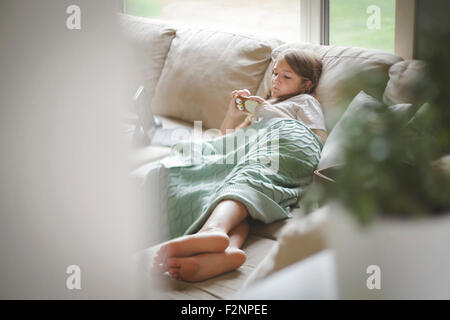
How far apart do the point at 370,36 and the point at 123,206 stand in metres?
1.99

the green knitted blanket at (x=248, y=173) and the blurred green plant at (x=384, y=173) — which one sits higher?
the blurred green plant at (x=384, y=173)

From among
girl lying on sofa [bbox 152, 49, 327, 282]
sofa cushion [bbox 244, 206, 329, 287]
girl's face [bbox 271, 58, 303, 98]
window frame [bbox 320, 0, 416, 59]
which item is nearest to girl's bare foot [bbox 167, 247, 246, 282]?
girl lying on sofa [bbox 152, 49, 327, 282]

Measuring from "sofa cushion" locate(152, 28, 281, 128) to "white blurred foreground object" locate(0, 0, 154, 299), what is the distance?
4.77ft

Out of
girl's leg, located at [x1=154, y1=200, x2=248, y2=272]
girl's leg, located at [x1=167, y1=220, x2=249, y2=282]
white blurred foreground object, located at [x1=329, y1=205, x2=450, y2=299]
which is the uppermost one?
white blurred foreground object, located at [x1=329, y1=205, x2=450, y2=299]

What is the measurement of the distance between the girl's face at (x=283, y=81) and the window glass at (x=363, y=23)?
1.73ft

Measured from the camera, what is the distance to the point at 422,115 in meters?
0.56

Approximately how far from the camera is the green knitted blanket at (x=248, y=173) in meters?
1.35

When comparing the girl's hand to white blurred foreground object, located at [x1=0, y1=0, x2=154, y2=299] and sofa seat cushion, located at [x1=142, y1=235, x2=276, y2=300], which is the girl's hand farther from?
white blurred foreground object, located at [x1=0, y1=0, x2=154, y2=299]

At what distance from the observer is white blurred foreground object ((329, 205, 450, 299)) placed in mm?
526

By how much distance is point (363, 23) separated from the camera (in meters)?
2.37

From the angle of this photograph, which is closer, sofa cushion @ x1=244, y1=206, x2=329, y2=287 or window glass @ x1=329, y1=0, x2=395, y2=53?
sofa cushion @ x1=244, y1=206, x2=329, y2=287

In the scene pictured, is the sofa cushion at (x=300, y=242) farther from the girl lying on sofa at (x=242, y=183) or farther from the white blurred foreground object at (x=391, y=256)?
the girl lying on sofa at (x=242, y=183)

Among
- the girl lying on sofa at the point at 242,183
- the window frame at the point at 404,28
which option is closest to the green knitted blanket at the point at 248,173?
the girl lying on sofa at the point at 242,183
